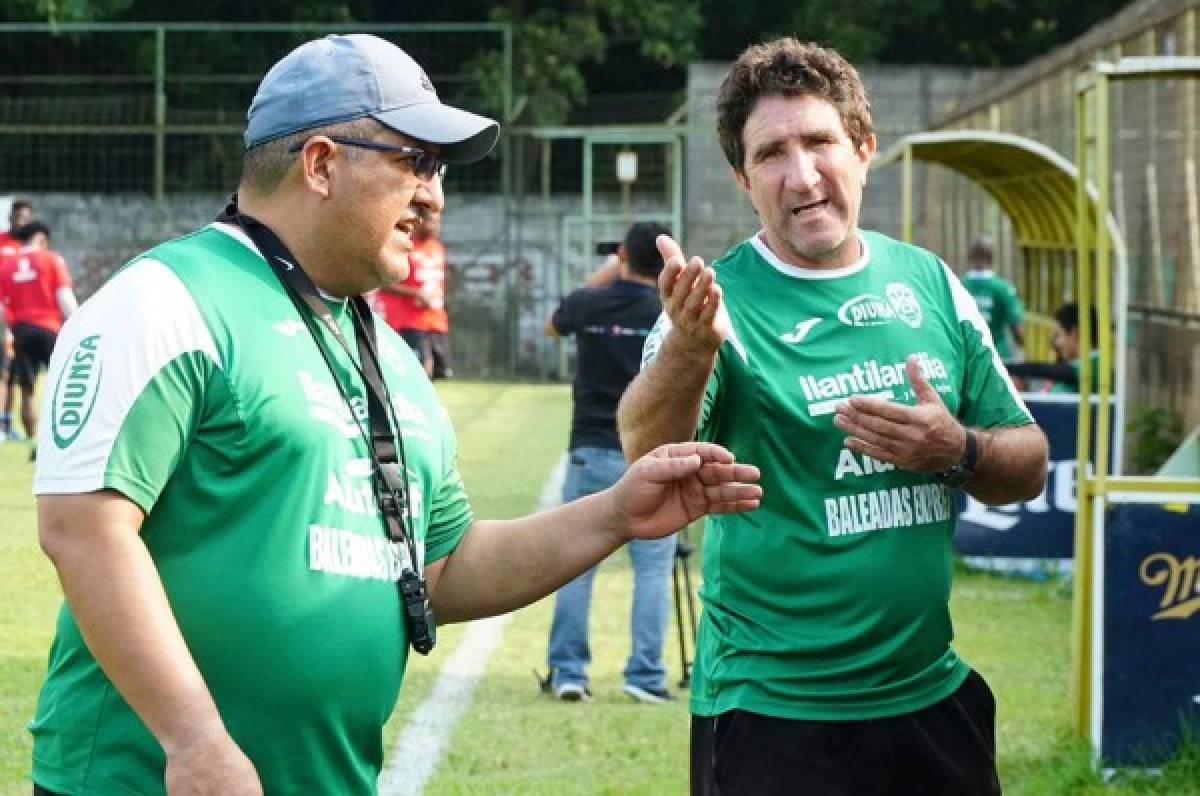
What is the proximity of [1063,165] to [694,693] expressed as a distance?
9696mm

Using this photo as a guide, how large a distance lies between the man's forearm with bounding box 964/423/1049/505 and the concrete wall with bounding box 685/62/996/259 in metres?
31.3

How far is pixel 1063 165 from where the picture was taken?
14.0m

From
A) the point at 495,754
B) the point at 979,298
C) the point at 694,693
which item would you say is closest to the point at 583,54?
the point at 979,298

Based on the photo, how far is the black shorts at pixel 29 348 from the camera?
21.3m

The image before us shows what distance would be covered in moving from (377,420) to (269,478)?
259mm

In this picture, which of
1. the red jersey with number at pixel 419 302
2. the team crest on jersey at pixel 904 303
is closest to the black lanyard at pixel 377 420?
the team crest on jersey at pixel 904 303

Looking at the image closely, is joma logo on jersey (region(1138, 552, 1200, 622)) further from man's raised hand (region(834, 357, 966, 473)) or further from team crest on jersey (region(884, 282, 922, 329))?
man's raised hand (region(834, 357, 966, 473))

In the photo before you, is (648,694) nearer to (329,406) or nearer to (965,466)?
(965,466)

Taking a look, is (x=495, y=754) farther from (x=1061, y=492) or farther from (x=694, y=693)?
(x=1061, y=492)

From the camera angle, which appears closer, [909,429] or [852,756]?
[909,429]

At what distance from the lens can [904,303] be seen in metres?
4.86

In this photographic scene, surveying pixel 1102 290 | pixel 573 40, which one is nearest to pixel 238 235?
pixel 1102 290

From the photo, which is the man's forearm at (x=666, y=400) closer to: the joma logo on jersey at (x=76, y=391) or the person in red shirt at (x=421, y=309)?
the joma logo on jersey at (x=76, y=391)

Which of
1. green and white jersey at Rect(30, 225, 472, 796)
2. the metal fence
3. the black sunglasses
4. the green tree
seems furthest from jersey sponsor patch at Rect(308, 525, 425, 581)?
the green tree
